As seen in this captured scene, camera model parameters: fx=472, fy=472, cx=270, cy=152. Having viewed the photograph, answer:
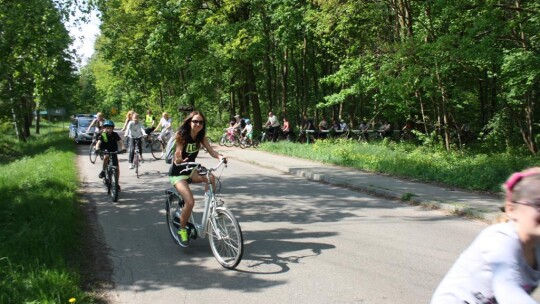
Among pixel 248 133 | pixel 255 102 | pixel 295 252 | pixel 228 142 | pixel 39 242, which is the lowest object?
pixel 295 252

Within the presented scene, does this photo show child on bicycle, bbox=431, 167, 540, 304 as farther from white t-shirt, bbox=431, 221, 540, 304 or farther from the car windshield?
the car windshield

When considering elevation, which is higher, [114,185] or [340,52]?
[340,52]

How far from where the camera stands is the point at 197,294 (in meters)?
4.85

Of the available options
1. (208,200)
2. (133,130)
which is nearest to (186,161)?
(208,200)

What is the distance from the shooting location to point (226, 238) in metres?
Result: 5.71

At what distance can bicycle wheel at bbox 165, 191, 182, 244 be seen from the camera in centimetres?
→ 659

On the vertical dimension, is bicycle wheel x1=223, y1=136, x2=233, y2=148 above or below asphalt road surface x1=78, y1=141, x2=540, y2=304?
above

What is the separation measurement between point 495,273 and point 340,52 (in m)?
24.8

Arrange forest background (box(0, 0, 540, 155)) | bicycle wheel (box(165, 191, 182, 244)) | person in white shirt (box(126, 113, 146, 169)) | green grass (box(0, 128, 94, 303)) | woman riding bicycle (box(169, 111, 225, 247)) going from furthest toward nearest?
person in white shirt (box(126, 113, 146, 169)) < forest background (box(0, 0, 540, 155)) < bicycle wheel (box(165, 191, 182, 244)) < woman riding bicycle (box(169, 111, 225, 247)) < green grass (box(0, 128, 94, 303))

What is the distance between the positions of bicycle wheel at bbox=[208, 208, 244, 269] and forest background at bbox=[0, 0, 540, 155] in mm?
10205

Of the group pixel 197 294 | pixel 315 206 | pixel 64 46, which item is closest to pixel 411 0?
pixel 315 206

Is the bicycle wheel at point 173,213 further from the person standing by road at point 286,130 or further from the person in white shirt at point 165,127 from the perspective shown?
the person standing by road at point 286,130

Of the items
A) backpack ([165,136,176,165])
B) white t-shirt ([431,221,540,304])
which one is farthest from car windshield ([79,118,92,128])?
white t-shirt ([431,221,540,304])

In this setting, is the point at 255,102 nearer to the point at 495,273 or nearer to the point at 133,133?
the point at 133,133
